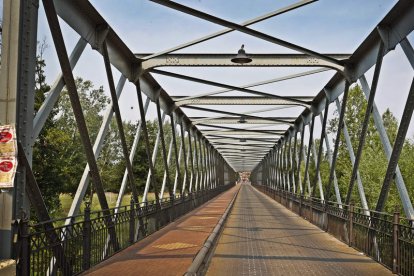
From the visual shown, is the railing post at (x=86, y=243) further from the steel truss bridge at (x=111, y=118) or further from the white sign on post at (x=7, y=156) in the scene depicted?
the white sign on post at (x=7, y=156)

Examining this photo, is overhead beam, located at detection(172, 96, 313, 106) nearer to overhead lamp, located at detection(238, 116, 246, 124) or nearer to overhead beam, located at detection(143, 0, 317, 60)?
overhead lamp, located at detection(238, 116, 246, 124)

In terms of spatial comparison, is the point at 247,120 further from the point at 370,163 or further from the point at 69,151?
the point at 69,151

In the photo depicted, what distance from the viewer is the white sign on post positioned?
544 centimetres

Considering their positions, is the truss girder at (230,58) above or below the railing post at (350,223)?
above

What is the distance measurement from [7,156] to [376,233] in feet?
26.5

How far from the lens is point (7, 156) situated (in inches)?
218

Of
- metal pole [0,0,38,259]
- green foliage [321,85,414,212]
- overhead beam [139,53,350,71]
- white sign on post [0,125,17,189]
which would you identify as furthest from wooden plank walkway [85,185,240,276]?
green foliage [321,85,414,212]

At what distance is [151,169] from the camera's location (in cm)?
1695

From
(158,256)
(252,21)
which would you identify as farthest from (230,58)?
(158,256)

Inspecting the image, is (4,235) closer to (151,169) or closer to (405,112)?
(405,112)

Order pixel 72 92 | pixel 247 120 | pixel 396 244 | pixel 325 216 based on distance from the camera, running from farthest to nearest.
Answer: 1. pixel 247 120
2. pixel 325 216
3. pixel 396 244
4. pixel 72 92

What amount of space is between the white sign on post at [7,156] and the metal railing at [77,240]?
40.9 inches

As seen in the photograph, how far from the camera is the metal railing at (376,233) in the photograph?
28.4ft

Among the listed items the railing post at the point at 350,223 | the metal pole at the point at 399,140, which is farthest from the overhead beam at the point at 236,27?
the railing post at the point at 350,223
